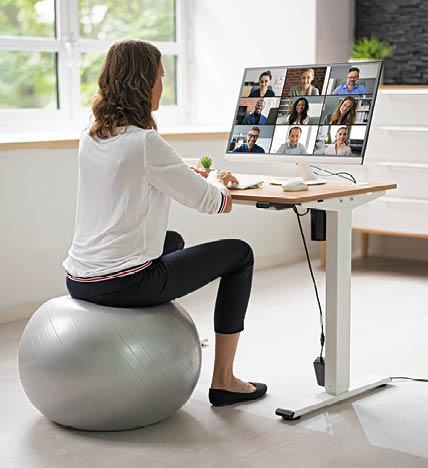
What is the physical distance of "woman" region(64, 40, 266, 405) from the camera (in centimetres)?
235

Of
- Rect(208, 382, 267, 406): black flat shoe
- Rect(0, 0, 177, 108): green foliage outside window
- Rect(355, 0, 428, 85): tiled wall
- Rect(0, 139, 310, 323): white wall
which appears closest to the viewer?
Rect(208, 382, 267, 406): black flat shoe

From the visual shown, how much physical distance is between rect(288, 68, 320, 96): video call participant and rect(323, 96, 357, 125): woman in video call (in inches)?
4.4

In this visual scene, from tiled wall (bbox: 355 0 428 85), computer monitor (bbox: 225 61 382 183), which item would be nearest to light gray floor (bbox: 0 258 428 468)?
computer monitor (bbox: 225 61 382 183)

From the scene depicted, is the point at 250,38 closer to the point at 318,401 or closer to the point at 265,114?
the point at 265,114

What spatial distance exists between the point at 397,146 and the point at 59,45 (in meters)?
1.89

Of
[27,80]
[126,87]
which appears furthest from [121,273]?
[27,80]

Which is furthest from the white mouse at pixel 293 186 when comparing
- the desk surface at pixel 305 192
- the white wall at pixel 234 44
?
the white wall at pixel 234 44

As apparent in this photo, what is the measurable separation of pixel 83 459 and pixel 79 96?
9.09 feet

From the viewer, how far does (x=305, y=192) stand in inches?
99.2

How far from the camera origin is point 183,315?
2516 mm

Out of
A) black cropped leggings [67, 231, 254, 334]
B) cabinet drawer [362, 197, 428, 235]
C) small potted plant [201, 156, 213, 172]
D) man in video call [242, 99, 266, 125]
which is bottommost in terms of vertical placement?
cabinet drawer [362, 197, 428, 235]

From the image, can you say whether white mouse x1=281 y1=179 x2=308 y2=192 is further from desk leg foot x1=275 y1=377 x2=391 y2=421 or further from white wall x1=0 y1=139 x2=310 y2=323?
white wall x1=0 y1=139 x2=310 y2=323

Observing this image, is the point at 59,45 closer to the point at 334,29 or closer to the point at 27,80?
the point at 27,80

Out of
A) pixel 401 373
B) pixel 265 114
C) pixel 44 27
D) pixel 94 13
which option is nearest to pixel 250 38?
pixel 94 13
